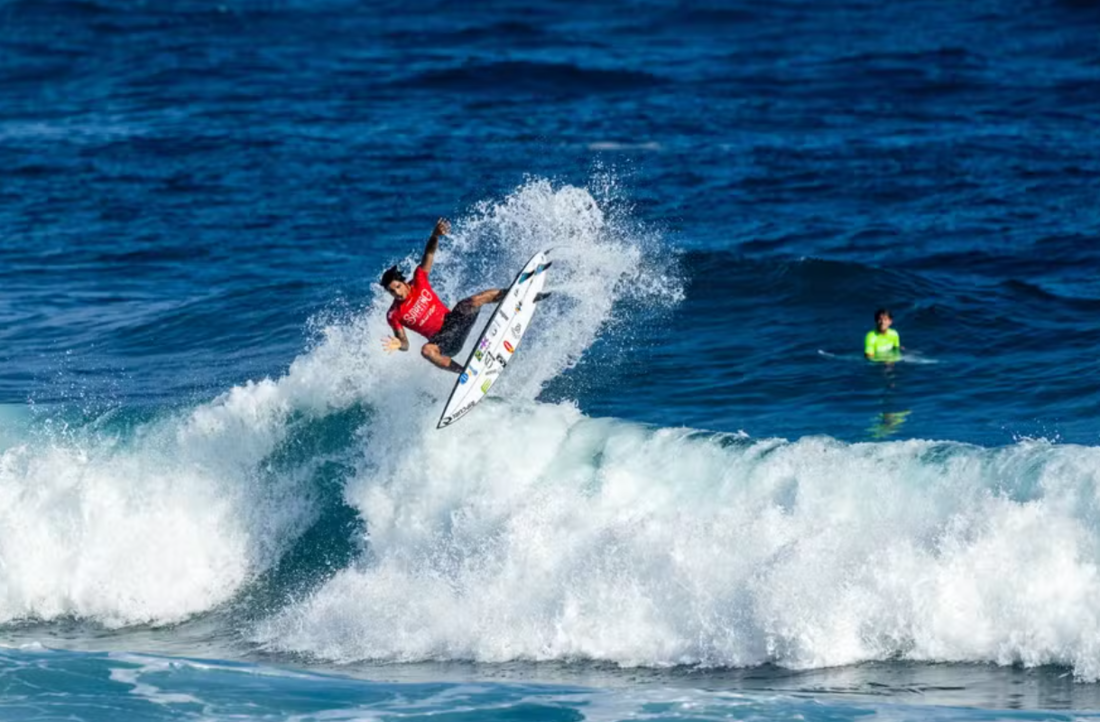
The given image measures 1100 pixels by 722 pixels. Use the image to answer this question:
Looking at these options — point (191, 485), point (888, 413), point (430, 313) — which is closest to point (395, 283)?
point (430, 313)

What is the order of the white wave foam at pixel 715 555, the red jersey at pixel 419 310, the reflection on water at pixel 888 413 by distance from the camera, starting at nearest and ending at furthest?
the white wave foam at pixel 715 555 < the red jersey at pixel 419 310 < the reflection on water at pixel 888 413

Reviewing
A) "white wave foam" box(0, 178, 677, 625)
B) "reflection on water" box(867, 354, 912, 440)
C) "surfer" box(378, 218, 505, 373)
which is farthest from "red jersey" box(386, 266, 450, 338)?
"reflection on water" box(867, 354, 912, 440)

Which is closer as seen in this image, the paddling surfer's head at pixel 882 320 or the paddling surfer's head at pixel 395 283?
the paddling surfer's head at pixel 395 283

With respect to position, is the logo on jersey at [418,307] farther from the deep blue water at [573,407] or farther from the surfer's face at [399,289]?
the deep blue water at [573,407]

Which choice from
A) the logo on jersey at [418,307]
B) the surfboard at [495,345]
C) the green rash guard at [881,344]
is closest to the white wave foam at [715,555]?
the surfboard at [495,345]

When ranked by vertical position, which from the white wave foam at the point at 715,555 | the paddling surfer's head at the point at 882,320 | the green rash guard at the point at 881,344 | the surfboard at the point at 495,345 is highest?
the paddling surfer's head at the point at 882,320

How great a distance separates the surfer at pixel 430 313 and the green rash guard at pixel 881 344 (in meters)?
6.86

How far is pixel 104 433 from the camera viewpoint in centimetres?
1841

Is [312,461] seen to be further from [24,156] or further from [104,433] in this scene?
[24,156]

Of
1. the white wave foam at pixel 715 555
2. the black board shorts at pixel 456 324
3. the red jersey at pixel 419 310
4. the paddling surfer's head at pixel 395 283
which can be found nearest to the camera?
the white wave foam at pixel 715 555

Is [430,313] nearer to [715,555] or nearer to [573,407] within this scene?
[573,407]

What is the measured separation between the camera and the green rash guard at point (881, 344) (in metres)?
21.0

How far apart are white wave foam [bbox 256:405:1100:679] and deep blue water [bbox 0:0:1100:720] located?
0.12 ft

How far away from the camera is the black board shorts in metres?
15.9
